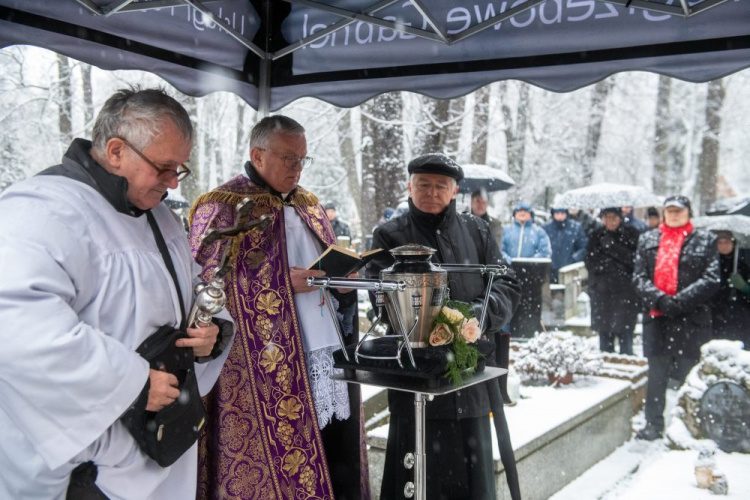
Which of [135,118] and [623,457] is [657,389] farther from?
[135,118]

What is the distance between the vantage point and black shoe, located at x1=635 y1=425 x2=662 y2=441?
666 centimetres

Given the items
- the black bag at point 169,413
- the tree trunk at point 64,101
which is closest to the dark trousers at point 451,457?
the black bag at point 169,413

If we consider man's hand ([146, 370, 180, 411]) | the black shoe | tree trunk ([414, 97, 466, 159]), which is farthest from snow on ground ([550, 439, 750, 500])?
tree trunk ([414, 97, 466, 159])

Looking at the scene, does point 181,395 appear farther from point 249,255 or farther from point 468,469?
point 468,469

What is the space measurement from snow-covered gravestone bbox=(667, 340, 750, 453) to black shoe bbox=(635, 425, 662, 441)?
0.89 feet

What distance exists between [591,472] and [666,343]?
1.59m

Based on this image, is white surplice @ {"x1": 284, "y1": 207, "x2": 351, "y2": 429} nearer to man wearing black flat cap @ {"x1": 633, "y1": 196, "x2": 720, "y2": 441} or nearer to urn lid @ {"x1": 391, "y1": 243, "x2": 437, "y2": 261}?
urn lid @ {"x1": 391, "y1": 243, "x2": 437, "y2": 261}

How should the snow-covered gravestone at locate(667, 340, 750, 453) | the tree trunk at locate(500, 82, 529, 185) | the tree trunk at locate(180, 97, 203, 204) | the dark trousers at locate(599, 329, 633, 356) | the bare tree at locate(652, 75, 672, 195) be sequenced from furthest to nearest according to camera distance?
1. the bare tree at locate(652, 75, 672, 195)
2. the tree trunk at locate(500, 82, 529, 185)
3. the tree trunk at locate(180, 97, 203, 204)
4. the dark trousers at locate(599, 329, 633, 356)
5. the snow-covered gravestone at locate(667, 340, 750, 453)

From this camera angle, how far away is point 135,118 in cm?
230

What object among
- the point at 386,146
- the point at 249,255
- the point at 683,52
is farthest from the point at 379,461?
the point at 386,146

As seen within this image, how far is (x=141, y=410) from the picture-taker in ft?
7.23

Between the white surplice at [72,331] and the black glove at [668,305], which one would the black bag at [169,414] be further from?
the black glove at [668,305]

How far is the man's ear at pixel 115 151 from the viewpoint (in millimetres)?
2285

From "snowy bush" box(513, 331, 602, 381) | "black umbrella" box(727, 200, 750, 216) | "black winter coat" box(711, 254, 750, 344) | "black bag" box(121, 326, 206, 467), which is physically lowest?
"snowy bush" box(513, 331, 602, 381)
